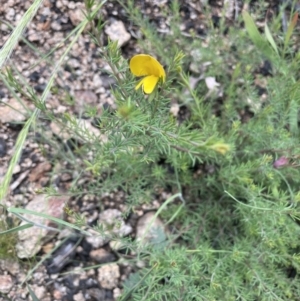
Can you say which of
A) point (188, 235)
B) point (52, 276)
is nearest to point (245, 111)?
point (188, 235)

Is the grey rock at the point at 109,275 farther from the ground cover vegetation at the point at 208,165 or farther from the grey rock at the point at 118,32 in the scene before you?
the grey rock at the point at 118,32

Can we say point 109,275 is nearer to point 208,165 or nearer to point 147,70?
point 208,165

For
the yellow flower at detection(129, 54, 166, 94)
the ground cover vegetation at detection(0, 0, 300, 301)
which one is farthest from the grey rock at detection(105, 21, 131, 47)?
the yellow flower at detection(129, 54, 166, 94)

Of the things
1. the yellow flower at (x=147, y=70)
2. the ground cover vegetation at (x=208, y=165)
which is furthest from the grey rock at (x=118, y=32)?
the yellow flower at (x=147, y=70)

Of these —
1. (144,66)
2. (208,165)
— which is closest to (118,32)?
(208,165)

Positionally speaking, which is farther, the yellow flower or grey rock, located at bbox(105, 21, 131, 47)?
grey rock, located at bbox(105, 21, 131, 47)

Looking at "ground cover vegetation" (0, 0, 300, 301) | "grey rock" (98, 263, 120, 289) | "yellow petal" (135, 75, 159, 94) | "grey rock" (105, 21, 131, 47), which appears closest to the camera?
"yellow petal" (135, 75, 159, 94)

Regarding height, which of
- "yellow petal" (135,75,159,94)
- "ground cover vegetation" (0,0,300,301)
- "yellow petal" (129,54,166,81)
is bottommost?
"ground cover vegetation" (0,0,300,301)

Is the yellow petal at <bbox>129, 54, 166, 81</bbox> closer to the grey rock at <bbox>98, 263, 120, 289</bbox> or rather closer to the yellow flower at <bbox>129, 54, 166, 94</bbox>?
the yellow flower at <bbox>129, 54, 166, 94</bbox>
